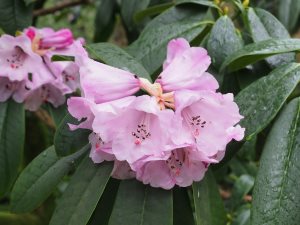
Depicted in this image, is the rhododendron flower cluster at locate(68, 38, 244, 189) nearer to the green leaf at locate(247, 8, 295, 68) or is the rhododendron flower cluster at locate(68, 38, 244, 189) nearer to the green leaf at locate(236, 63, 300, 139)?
the green leaf at locate(236, 63, 300, 139)

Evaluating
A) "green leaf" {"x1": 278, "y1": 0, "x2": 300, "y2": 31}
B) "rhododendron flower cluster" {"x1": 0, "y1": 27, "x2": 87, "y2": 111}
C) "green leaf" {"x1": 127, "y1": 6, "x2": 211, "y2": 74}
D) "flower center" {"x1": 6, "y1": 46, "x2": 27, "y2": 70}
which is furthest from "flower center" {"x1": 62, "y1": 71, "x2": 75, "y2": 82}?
"green leaf" {"x1": 278, "y1": 0, "x2": 300, "y2": 31}

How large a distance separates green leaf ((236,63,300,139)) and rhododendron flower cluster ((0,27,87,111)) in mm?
414

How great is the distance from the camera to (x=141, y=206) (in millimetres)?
708

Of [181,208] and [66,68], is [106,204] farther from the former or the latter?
[66,68]

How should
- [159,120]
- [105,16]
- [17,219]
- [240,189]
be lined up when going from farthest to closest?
[105,16] → [17,219] → [240,189] → [159,120]

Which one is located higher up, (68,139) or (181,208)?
(68,139)

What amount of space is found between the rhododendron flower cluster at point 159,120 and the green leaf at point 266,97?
1.5 inches

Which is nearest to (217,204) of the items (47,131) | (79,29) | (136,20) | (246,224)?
(246,224)

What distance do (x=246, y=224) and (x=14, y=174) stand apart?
58 cm

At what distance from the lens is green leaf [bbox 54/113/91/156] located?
79 cm

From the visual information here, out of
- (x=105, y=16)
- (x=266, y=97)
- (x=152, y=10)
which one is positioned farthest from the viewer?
(x=105, y=16)

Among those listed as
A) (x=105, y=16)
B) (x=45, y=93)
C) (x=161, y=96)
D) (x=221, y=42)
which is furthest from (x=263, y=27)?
(x=105, y=16)

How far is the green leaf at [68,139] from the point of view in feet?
2.59

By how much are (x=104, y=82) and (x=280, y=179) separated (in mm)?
283
